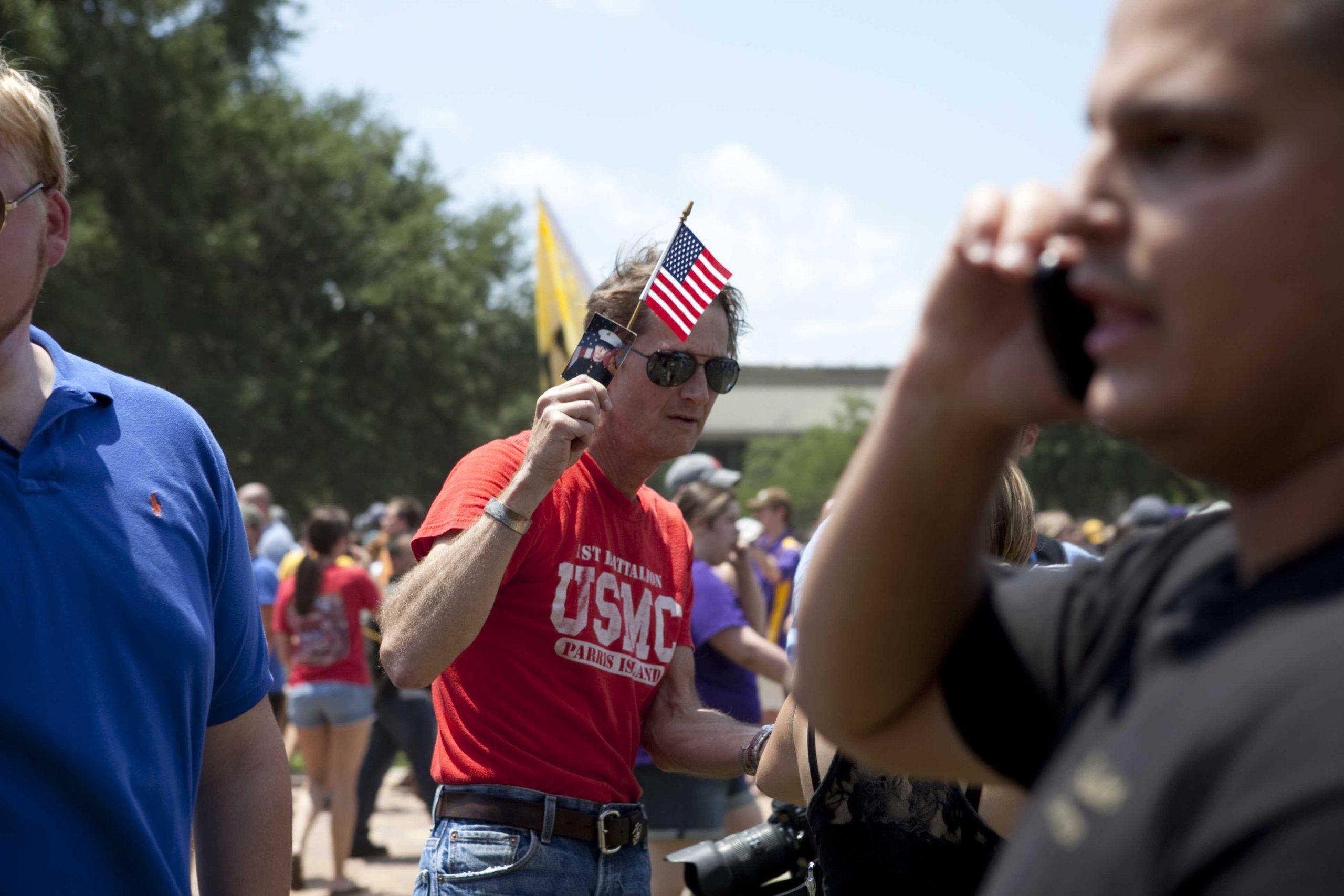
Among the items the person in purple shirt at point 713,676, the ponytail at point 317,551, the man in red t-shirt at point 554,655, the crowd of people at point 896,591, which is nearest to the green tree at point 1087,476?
the ponytail at point 317,551

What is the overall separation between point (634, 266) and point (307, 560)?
16.7 feet

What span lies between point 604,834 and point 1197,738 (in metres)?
2.38

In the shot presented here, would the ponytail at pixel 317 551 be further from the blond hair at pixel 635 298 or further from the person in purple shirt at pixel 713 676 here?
the blond hair at pixel 635 298

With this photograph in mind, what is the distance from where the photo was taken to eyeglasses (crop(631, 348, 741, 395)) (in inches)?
139

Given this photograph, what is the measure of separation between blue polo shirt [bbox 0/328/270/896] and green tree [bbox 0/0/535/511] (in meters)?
A: 21.5


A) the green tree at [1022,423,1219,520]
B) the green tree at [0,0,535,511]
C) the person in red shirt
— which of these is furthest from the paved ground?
the green tree at [1022,423,1219,520]

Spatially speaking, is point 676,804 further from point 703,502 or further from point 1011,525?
point 1011,525

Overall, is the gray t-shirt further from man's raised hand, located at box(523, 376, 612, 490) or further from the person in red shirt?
the person in red shirt

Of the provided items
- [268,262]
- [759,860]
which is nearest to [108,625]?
[759,860]

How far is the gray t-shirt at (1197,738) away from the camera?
2.58 feet

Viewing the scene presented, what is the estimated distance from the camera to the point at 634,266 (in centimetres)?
382

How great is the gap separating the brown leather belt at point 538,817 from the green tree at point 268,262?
2120cm

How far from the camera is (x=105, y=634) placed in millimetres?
1995

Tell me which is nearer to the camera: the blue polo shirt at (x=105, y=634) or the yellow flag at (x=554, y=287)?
the blue polo shirt at (x=105, y=634)
